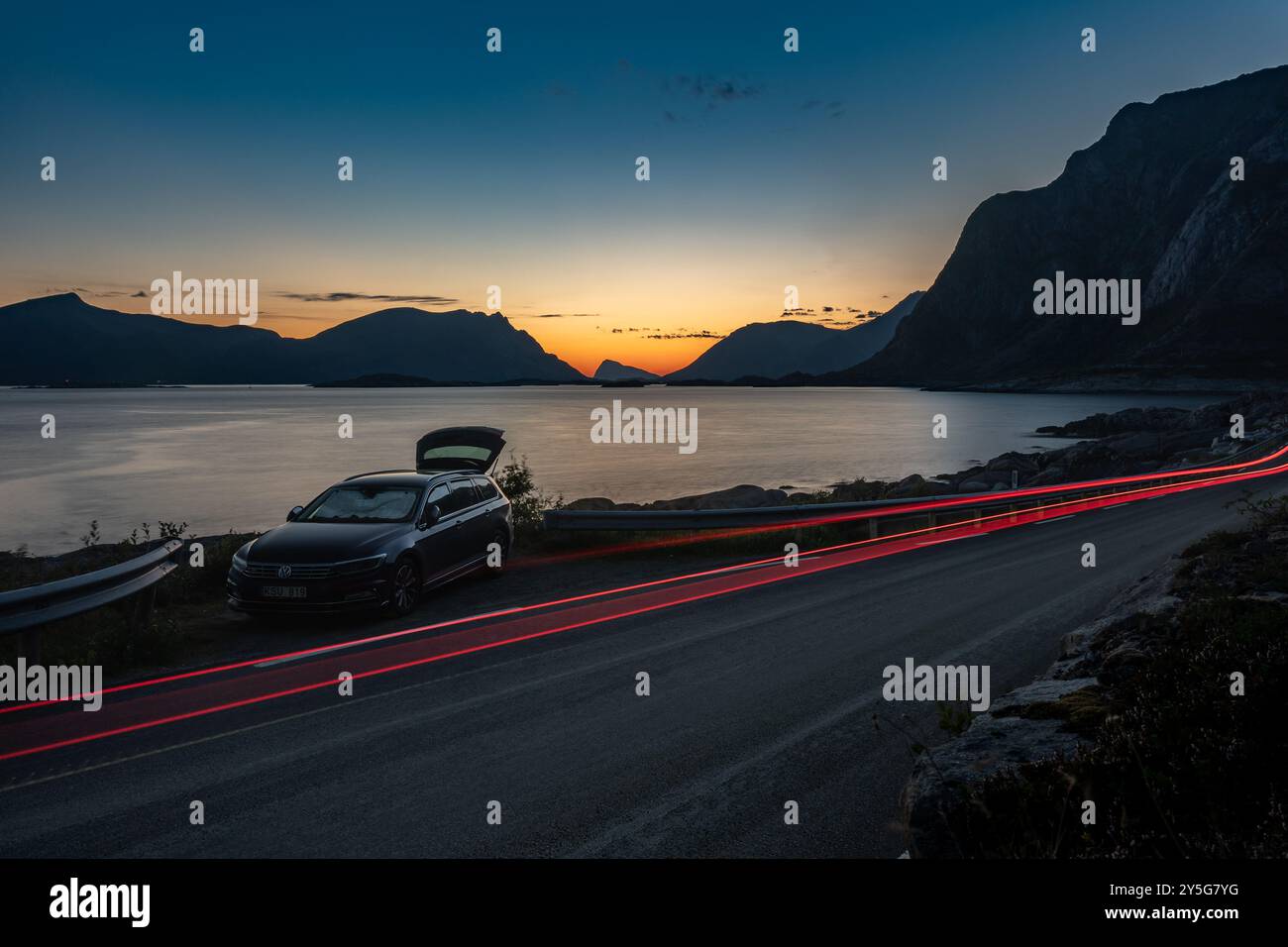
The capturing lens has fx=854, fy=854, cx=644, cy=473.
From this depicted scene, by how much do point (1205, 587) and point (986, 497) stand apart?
44.9 ft

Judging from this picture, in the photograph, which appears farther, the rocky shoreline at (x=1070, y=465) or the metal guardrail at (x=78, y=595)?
the rocky shoreline at (x=1070, y=465)

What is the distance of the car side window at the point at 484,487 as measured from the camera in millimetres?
13820

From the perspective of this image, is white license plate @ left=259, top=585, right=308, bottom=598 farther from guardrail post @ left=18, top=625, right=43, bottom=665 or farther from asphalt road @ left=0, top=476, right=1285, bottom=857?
guardrail post @ left=18, top=625, right=43, bottom=665

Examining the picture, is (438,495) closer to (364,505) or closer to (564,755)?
(364,505)

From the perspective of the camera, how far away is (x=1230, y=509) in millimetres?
20297

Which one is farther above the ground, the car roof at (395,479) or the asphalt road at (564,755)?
the car roof at (395,479)

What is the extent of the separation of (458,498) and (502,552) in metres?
1.42

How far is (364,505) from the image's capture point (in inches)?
472

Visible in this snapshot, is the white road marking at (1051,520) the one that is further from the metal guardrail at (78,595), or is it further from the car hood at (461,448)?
the metal guardrail at (78,595)

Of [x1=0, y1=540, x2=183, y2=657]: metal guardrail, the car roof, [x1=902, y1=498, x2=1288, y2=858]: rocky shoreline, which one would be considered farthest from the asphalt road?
the car roof

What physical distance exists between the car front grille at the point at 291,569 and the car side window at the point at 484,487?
12.9ft

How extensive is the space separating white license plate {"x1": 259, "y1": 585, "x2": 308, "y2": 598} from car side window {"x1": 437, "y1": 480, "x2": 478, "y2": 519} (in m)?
2.58

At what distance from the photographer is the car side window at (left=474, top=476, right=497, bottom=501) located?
13.8 metres

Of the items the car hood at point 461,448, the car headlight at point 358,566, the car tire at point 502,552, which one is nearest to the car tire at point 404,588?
the car headlight at point 358,566
